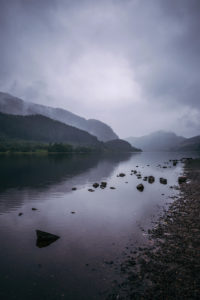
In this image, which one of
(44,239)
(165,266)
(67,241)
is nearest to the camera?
(165,266)

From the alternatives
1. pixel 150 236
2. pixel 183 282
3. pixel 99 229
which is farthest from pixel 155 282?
pixel 99 229

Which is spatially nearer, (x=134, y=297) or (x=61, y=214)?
(x=134, y=297)

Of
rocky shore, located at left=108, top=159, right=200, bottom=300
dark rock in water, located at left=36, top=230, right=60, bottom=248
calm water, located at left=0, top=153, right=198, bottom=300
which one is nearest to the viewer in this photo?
rocky shore, located at left=108, top=159, right=200, bottom=300

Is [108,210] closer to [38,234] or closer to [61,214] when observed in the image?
[61,214]

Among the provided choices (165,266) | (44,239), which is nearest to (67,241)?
(44,239)

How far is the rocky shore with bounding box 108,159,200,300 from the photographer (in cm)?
931

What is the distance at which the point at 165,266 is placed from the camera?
11406 millimetres

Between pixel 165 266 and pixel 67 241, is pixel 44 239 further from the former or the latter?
pixel 165 266

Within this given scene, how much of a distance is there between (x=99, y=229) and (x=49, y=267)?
23.4 feet

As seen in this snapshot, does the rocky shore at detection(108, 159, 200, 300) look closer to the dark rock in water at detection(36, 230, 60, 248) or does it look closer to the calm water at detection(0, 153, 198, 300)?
the calm water at detection(0, 153, 198, 300)

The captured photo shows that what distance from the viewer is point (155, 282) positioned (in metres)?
10.1

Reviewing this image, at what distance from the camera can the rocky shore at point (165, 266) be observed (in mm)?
9311

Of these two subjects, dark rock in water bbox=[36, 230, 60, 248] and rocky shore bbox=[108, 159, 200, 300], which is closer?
rocky shore bbox=[108, 159, 200, 300]

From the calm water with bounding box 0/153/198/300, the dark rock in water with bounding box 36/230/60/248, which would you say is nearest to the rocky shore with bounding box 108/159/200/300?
the calm water with bounding box 0/153/198/300
